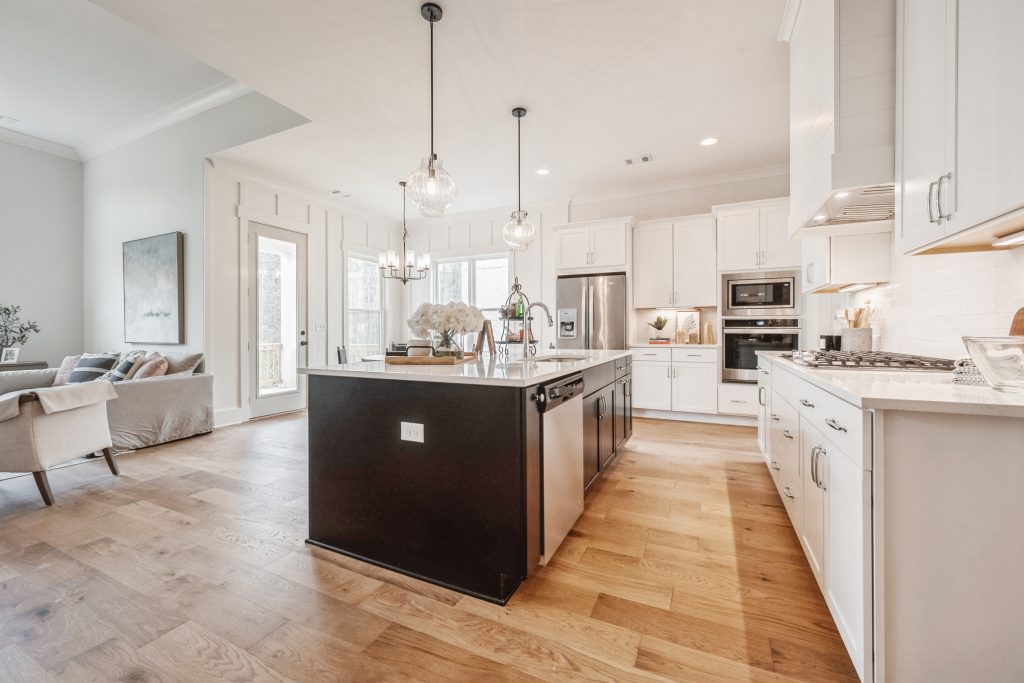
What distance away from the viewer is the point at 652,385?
510 cm

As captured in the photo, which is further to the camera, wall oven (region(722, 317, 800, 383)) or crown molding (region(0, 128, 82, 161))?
crown molding (region(0, 128, 82, 161))

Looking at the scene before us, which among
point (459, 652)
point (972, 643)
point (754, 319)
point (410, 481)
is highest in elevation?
point (754, 319)

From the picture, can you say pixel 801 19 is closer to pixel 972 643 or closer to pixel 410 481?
pixel 972 643

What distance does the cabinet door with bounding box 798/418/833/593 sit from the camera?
156 centimetres

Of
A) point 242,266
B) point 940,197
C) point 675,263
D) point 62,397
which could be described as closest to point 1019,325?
point 940,197

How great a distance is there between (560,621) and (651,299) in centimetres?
433

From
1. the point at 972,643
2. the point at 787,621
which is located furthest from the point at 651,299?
the point at 972,643

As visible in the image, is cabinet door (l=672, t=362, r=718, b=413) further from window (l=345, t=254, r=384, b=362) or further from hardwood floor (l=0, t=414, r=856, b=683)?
window (l=345, t=254, r=384, b=362)

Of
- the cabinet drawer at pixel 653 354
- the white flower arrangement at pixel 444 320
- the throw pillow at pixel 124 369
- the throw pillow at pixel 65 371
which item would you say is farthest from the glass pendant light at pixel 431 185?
the throw pillow at pixel 65 371

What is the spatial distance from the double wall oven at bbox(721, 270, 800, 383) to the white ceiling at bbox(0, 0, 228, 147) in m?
5.82

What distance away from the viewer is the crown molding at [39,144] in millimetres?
5082

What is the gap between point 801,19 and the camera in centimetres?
237

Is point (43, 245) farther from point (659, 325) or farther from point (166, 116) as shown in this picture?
point (659, 325)

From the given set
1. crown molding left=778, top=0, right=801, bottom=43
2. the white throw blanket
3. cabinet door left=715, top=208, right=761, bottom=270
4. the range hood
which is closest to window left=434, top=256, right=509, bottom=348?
cabinet door left=715, top=208, right=761, bottom=270
